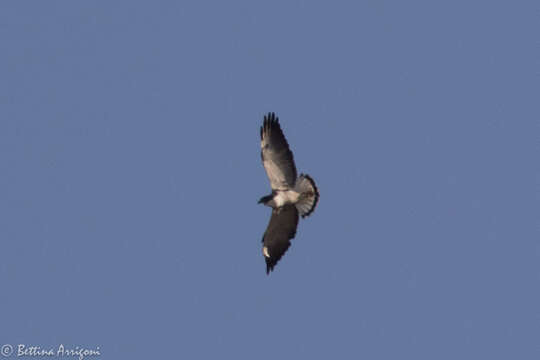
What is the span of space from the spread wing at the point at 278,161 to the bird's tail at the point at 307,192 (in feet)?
0.48

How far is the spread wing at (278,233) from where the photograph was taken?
20859 millimetres

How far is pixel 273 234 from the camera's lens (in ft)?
70.1

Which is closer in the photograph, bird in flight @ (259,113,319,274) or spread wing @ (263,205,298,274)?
bird in flight @ (259,113,319,274)

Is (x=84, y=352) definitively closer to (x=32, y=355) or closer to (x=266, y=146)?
(x=32, y=355)

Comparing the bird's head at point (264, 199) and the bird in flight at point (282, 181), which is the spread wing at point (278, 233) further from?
the bird's head at point (264, 199)

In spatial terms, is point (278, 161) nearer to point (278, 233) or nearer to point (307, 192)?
point (307, 192)

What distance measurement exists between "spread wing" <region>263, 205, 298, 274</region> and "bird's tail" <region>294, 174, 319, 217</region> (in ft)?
0.81

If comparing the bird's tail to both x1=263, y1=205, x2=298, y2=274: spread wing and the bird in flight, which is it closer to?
the bird in flight

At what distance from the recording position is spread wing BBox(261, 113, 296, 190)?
20.4 metres

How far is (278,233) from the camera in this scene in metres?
21.3

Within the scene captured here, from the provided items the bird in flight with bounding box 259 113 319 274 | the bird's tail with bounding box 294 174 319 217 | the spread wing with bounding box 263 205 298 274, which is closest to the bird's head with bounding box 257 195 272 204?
the bird in flight with bounding box 259 113 319 274

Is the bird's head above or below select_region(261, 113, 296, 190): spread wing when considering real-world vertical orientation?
below

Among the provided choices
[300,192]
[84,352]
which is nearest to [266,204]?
[300,192]

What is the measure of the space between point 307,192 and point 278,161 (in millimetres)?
865
